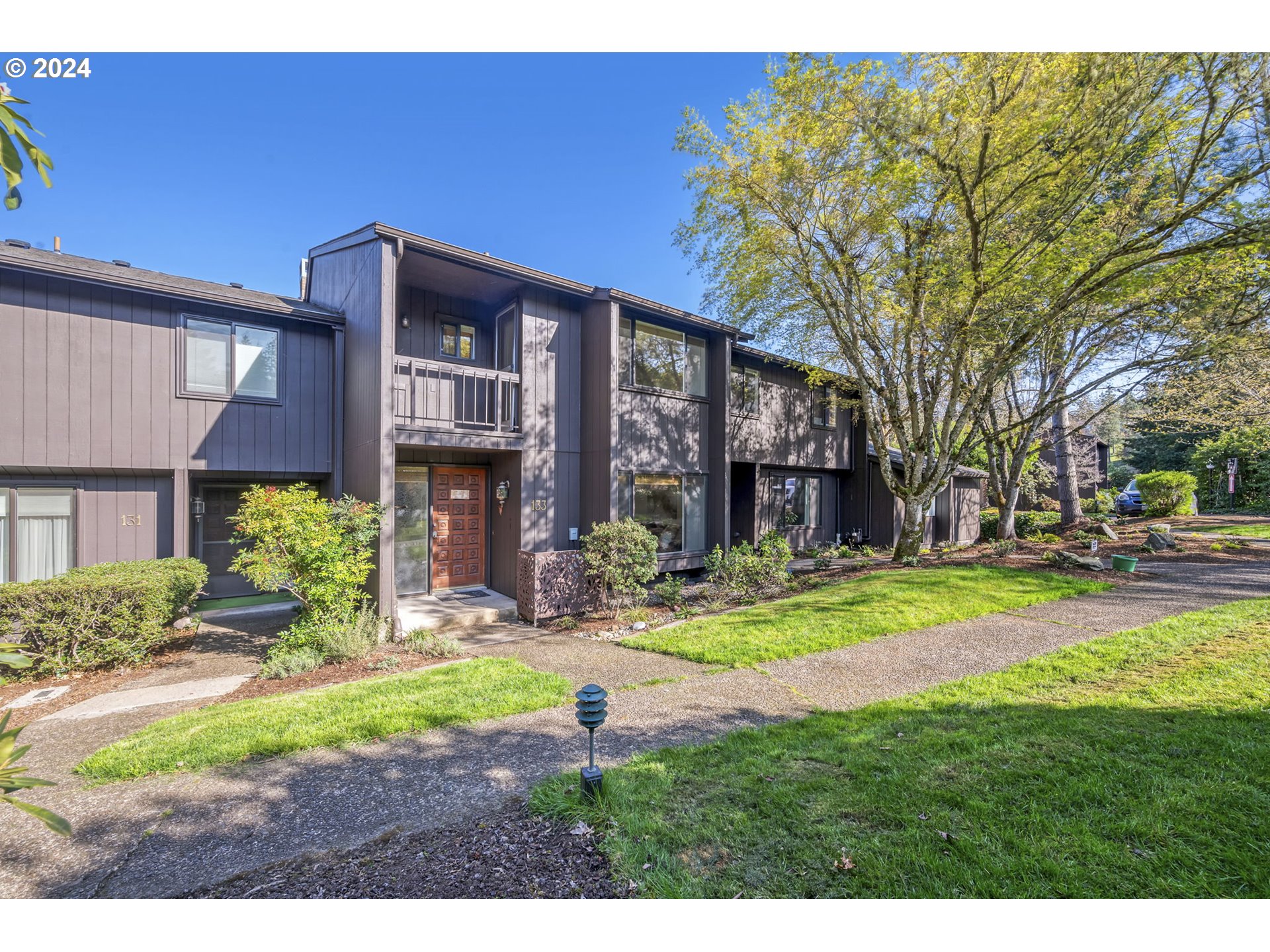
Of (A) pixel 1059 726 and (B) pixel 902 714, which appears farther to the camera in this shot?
(B) pixel 902 714

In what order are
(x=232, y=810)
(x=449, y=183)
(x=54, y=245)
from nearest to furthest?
1. (x=232, y=810)
2. (x=54, y=245)
3. (x=449, y=183)

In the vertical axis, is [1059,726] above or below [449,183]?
below

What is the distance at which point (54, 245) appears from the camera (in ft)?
27.9

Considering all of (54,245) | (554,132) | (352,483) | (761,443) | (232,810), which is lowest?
(232,810)

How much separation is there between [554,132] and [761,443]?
814cm

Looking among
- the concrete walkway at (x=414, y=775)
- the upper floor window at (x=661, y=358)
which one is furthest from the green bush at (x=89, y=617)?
the upper floor window at (x=661, y=358)

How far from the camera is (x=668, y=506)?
1056 cm

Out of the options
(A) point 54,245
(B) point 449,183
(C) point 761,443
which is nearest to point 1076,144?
(C) point 761,443

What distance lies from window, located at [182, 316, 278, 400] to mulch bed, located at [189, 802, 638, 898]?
8.07 metres

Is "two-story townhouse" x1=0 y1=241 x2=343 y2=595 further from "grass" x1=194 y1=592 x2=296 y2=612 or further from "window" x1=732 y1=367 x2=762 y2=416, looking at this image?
"window" x1=732 y1=367 x2=762 y2=416

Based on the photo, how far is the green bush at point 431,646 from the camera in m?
6.74

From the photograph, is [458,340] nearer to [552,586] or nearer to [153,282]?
[153,282]

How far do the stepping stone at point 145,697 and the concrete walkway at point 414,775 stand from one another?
1.37 metres

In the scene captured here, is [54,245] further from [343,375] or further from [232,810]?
[232,810]
